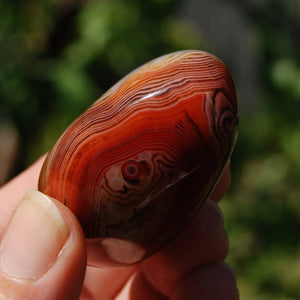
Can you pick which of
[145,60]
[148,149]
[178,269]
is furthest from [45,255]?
[145,60]

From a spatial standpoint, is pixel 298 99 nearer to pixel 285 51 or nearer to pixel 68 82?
pixel 285 51

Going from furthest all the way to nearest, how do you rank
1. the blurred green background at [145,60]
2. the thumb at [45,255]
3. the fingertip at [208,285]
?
1. the blurred green background at [145,60]
2. the fingertip at [208,285]
3. the thumb at [45,255]

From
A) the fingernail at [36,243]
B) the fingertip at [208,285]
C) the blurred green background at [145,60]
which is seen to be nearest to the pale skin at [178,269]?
the fingertip at [208,285]

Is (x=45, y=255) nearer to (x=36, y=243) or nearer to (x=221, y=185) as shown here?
(x=36, y=243)

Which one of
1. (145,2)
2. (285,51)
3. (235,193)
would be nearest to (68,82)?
(145,2)

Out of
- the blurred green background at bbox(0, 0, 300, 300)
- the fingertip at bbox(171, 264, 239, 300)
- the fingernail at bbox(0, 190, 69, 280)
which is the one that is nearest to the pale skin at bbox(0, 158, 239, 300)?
the fingertip at bbox(171, 264, 239, 300)

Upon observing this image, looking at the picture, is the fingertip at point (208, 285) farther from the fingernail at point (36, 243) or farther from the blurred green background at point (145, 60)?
the blurred green background at point (145, 60)

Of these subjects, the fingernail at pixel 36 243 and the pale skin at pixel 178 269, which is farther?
the pale skin at pixel 178 269
